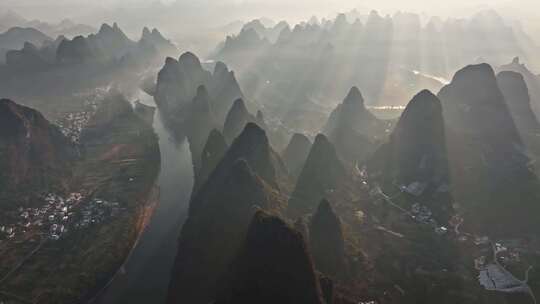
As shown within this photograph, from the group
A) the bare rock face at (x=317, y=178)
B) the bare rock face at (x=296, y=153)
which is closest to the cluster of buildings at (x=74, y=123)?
the bare rock face at (x=296, y=153)

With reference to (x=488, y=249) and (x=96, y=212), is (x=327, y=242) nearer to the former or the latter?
(x=488, y=249)

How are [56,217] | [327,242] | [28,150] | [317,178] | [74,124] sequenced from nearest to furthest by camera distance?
[327,242], [56,217], [317,178], [28,150], [74,124]

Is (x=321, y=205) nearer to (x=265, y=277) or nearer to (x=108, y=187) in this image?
(x=265, y=277)

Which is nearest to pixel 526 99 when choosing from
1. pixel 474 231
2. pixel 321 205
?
pixel 474 231

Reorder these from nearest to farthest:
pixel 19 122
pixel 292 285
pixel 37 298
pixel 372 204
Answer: pixel 292 285, pixel 37 298, pixel 372 204, pixel 19 122

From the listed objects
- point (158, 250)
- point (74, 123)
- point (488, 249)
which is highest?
point (74, 123)

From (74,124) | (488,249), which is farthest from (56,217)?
(488,249)
